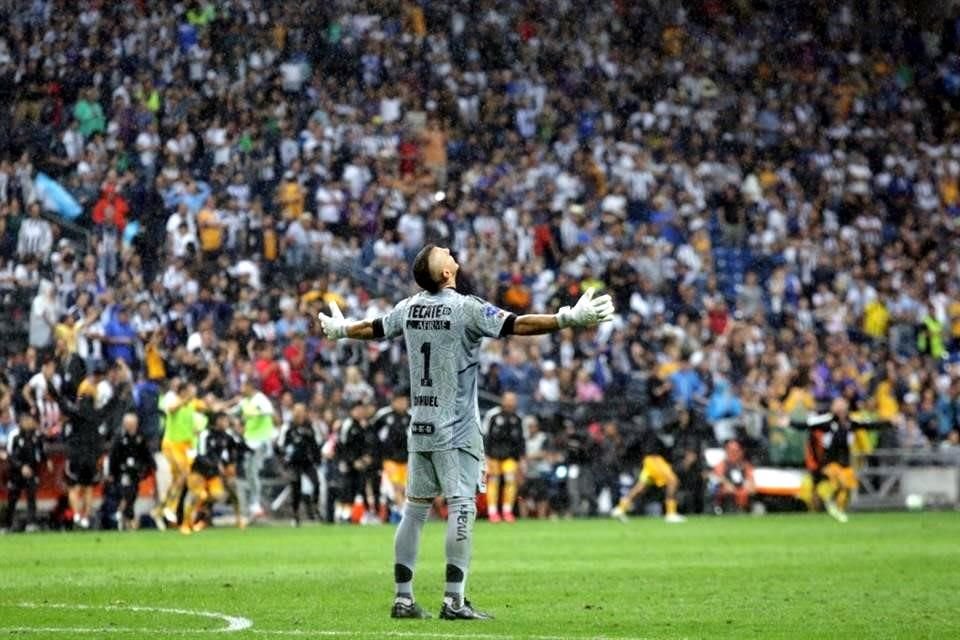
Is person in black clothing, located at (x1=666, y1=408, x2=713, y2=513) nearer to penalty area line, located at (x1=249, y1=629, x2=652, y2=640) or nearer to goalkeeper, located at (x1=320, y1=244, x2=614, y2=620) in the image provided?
goalkeeper, located at (x1=320, y1=244, x2=614, y2=620)

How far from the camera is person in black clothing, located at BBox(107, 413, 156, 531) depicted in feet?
90.5

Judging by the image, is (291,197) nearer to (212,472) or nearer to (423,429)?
(212,472)

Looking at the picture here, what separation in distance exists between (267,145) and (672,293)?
25.4ft

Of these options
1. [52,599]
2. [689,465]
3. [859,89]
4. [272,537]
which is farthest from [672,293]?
[52,599]

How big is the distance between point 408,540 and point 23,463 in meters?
16.3

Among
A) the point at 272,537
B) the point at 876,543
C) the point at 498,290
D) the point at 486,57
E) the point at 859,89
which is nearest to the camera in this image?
the point at 876,543

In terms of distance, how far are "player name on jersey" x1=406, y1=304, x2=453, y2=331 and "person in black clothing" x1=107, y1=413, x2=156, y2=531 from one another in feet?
52.8

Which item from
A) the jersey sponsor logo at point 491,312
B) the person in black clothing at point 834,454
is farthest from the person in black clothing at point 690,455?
the jersey sponsor logo at point 491,312

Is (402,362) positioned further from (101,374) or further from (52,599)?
(52,599)

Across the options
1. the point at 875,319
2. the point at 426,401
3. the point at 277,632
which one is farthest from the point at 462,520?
the point at 875,319

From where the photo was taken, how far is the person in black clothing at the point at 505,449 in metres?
29.6

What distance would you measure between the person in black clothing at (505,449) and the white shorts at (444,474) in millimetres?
17435

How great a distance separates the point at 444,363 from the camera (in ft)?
39.3

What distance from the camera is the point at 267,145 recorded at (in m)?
34.5
